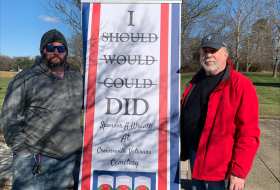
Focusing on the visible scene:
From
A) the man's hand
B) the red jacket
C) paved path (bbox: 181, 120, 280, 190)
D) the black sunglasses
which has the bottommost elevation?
paved path (bbox: 181, 120, 280, 190)

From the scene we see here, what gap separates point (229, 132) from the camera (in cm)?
279

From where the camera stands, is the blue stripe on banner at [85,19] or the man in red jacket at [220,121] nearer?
the man in red jacket at [220,121]

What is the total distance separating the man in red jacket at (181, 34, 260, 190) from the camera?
2711 mm

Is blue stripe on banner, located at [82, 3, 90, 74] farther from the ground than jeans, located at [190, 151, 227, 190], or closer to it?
farther from the ground

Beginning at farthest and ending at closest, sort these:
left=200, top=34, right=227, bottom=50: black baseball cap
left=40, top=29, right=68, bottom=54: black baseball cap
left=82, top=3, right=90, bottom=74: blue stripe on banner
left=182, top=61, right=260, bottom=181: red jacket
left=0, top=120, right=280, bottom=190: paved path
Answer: left=0, top=120, right=280, bottom=190: paved path, left=82, top=3, right=90, bottom=74: blue stripe on banner, left=40, top=29, right=68, bottom=54: black baseball cap, left=200, top=34, right=227, bottom=50: black baseball cap, left=182, top=61, right=260, bottom=181: red jacket

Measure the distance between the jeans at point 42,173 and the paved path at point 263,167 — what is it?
7.18 ft

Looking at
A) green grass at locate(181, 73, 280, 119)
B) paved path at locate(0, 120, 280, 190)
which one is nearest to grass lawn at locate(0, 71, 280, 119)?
green grass at locate(181, 73, 280, 119)

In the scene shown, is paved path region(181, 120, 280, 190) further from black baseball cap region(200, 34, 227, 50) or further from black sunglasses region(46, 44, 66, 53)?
black sunglasses region(46, 44, 66, 53)

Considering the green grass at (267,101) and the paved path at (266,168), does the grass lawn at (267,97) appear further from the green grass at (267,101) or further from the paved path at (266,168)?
the paved path at (266,168)

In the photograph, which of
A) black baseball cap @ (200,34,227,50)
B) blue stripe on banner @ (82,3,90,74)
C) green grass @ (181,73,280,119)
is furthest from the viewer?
green grass @ (181,73,280,119)

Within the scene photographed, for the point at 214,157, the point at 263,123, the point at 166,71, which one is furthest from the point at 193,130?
the point at 263,123

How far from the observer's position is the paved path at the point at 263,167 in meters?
5.50

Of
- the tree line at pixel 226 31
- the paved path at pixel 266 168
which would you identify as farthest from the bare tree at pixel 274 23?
the paved path at pixel 266 168

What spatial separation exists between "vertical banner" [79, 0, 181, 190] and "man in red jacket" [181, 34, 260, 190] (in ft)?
0.67
